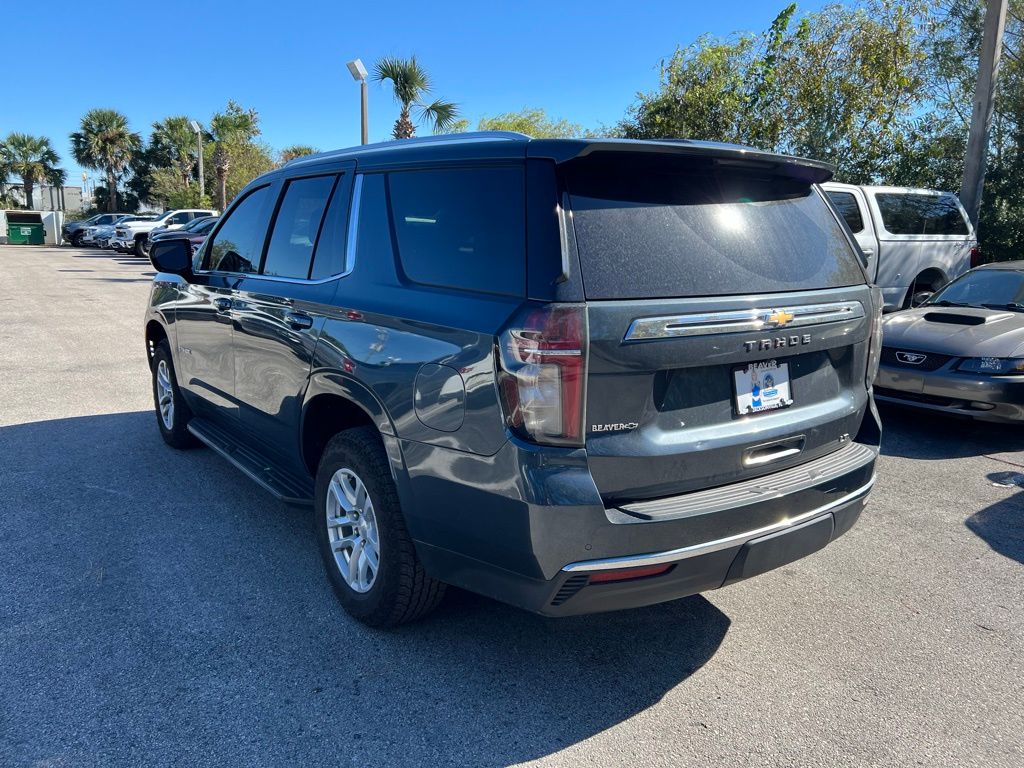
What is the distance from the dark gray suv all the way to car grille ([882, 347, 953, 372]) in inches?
129

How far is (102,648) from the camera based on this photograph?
3.05 meters

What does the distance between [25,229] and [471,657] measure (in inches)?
1882

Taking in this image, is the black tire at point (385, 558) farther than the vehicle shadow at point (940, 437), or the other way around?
the vehicle shadow at point (940, 437)

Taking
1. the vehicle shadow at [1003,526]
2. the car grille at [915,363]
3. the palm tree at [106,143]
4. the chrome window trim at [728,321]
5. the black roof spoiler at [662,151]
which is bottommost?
the vehicle shadow at [1003,526]

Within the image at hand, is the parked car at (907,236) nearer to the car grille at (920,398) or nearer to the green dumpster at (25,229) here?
the car grille at (920,398)

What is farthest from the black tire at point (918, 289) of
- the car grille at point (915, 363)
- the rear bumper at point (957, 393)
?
the rear bumper at point (957, 393)

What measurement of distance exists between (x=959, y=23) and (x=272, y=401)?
18006 millimetres

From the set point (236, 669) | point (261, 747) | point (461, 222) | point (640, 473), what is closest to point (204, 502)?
point (236, 669)

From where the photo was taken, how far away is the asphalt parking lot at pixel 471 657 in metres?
2.56

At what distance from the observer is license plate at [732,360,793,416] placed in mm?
2721

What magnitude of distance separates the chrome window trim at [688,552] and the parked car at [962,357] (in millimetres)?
3791

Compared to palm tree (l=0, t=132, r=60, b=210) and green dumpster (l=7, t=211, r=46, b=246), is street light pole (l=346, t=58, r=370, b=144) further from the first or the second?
palm tree (l=0, t=132, r=60, b=210)

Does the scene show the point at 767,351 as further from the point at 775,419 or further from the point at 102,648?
the point at 102,648

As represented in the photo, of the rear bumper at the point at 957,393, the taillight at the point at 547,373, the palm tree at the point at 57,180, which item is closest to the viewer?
the taillight at the point at 547,373
